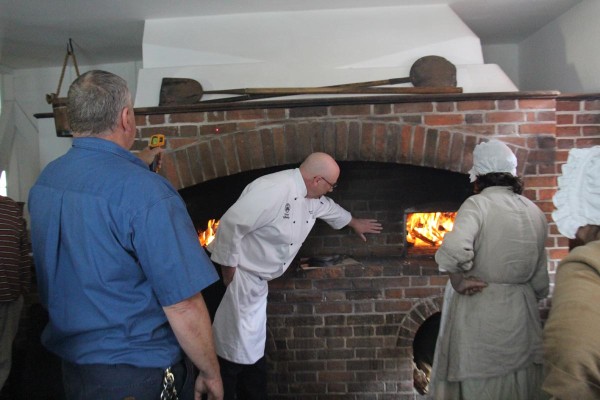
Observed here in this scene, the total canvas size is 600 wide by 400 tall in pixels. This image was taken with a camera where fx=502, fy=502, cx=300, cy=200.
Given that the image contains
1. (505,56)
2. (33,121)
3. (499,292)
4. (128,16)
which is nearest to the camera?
(499,292)

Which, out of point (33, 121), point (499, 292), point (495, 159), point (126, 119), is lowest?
point (499, 292)

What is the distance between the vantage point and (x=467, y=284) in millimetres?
2027

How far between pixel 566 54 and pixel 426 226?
1.34 meters

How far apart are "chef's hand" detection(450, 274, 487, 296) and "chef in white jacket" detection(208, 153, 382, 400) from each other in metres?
0.78

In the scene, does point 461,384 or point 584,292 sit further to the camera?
point 461,384

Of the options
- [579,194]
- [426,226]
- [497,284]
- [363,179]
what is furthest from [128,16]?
[579,194]

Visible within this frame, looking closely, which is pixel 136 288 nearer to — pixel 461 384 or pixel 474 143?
pixel 461 384

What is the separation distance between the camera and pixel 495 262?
1998 millimetres

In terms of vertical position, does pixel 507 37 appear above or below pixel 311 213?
above

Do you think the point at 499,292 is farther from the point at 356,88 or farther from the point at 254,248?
the point at 356,88

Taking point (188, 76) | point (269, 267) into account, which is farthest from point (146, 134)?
point (269, 267)

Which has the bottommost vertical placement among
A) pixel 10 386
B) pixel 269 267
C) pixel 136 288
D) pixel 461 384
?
pixel 10 386

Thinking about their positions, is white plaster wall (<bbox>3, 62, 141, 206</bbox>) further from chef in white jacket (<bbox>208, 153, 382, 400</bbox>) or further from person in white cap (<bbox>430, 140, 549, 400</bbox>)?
person in white cap (<bbox>430, 140, 549, 400</bbox>)

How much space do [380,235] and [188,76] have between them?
157 cm
